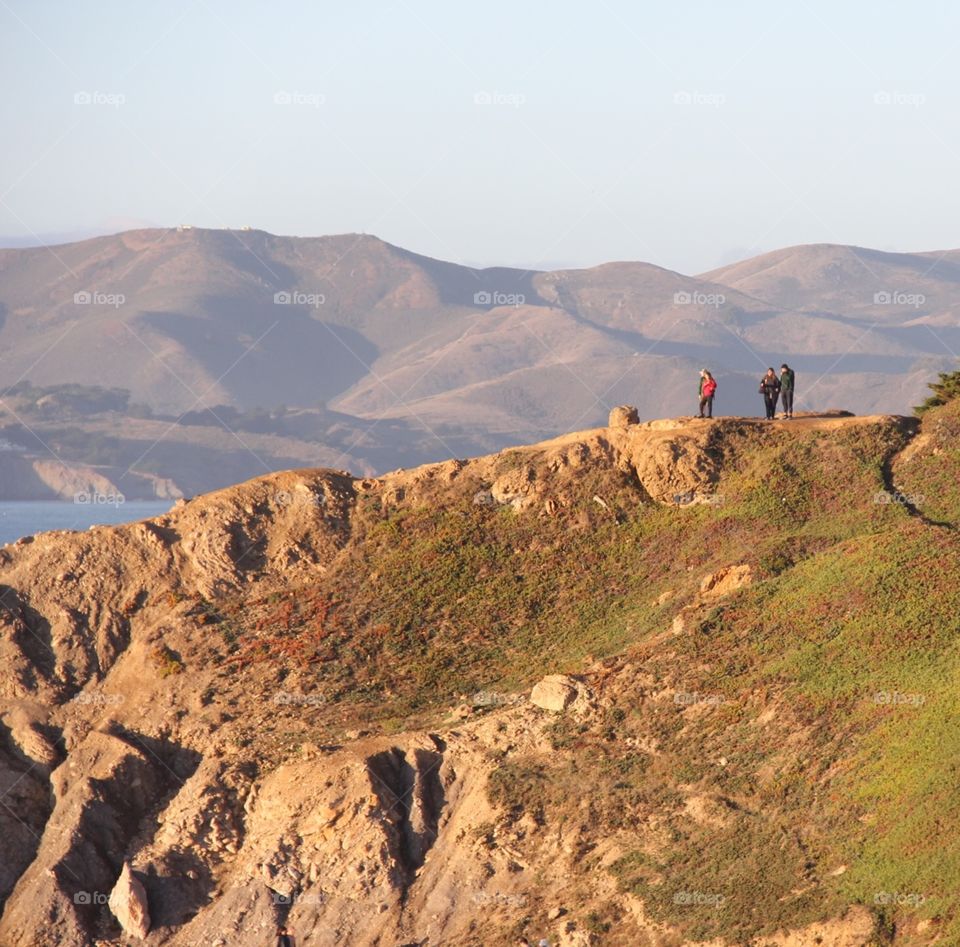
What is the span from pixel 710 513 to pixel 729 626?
8.81 metres

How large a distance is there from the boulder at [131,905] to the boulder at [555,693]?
A: 39.2ft

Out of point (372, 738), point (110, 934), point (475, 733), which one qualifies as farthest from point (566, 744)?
point (110, 934)

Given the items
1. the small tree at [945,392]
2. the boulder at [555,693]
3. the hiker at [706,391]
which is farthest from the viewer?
the small tree at [945,392]

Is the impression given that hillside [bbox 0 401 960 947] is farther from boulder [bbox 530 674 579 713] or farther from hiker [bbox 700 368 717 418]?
hiker [bbox 700 368 717 418]

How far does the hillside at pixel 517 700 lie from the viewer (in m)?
42.2

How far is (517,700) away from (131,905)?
12038 mm

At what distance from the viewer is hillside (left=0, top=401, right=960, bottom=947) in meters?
42.2

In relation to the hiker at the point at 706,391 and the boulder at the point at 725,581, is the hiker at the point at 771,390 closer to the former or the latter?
the hiker at the point at 706,391

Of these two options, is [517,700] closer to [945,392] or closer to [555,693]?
[555,693]

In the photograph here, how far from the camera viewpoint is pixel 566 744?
47.2m

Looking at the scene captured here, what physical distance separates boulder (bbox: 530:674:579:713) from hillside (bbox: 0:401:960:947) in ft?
0.28

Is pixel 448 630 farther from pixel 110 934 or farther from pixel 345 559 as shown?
pixel 110 934

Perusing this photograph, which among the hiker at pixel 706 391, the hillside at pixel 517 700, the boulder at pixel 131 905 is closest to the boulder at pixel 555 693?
the hillside at pixel 517 700

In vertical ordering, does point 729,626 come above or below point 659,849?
above
